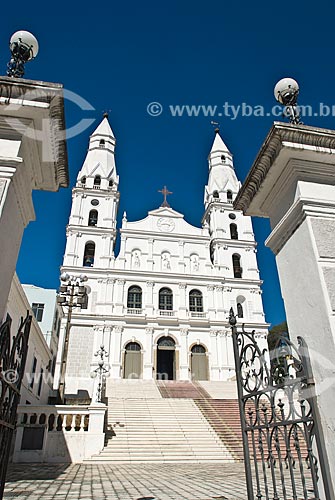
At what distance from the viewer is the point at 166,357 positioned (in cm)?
2600

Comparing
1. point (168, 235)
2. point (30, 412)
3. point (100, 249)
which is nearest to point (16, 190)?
point (30, 412)

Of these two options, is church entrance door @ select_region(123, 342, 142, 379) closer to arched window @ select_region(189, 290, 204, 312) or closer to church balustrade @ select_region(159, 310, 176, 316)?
church balustrade @ select_region(159, 310, 176, 316)

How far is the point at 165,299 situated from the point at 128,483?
20889 millimetres

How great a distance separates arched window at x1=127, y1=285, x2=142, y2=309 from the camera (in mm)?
26656

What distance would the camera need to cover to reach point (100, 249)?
91.0ft

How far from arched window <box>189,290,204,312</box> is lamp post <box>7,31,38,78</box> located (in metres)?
25.0

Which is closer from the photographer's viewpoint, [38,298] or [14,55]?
[14,55]

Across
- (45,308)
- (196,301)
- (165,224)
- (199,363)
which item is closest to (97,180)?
(165,224)

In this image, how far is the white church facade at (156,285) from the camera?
24547 millimetres

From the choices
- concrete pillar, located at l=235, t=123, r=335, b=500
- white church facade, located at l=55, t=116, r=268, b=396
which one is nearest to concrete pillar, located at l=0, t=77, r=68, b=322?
concrete pillar, located at l=235, t=123, r=335, b=500

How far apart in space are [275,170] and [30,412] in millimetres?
10417

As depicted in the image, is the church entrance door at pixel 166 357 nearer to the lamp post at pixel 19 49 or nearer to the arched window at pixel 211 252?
the arched window at pixel 211 252

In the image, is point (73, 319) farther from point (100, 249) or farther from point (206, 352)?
point (206, 352)

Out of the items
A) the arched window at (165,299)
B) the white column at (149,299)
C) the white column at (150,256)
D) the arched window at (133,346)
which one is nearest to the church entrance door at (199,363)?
the arched window at (165,299)
